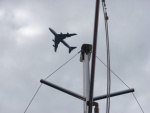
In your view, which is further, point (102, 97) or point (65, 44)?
point (65, 44)

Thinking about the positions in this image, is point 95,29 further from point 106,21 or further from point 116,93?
point 116,93

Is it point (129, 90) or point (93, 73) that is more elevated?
point (129, 90)

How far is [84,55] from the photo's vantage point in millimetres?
10445

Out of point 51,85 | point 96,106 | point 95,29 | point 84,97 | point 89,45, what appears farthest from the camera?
point 89,45

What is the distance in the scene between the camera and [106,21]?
6.75 meters

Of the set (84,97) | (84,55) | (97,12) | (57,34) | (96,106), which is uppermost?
(57,34)

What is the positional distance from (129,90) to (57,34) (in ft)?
225

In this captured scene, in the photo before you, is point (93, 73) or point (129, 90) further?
point (129, 90)

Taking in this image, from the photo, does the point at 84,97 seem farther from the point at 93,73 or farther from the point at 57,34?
the point at 57,34

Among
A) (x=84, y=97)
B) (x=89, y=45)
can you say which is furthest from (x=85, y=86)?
(x=89, y=45)

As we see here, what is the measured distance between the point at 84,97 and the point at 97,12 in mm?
3140

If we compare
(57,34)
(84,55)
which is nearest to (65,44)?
(57,34)

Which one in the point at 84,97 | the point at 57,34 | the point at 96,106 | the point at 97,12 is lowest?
the point at 96,106

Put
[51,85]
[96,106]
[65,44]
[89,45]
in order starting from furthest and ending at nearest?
[65,44], [89,45], [51,85], [96,106]
